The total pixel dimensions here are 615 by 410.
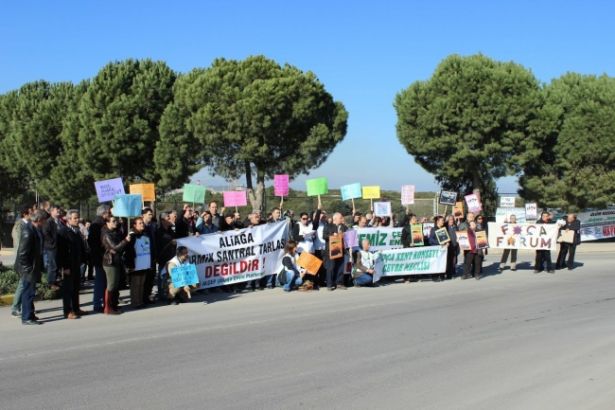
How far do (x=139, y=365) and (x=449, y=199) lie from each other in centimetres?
2352

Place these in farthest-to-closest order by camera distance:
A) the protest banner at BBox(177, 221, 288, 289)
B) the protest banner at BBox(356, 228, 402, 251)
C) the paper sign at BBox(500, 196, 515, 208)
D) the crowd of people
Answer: the paper sign at BBox(500, 196, 515, 208) → the protest banner at BBox(356, 228, 402, 251) → the protest banner at BBox(177, 221, 288, 289) → the crowd of people

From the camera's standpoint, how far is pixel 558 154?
36812 mm

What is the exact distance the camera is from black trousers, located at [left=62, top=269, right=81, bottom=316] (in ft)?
38.0

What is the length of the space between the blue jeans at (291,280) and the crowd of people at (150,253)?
0.9 inches

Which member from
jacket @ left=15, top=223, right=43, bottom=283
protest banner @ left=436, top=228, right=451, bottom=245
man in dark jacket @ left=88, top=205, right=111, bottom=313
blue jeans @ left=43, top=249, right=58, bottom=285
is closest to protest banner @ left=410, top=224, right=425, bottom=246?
protest banner @ left=436, top=228, right=451, bottom=245

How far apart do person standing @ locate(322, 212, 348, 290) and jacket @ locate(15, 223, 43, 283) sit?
6.77 metres

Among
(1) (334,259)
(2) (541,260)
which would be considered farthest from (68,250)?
(2) (541,260)

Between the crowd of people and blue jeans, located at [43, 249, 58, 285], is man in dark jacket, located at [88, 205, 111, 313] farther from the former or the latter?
blue jeans, located at [43, 249, 58, 285]

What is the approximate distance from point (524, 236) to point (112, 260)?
12714 mm

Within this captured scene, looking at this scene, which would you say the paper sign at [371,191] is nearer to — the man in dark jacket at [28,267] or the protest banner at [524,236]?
the protest banner at [524,236]

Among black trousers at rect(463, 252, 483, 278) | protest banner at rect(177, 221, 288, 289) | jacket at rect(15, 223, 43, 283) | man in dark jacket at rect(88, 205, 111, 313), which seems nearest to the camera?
jacket at rect(15, 223, 43, 283)

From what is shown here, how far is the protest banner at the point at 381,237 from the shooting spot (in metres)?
17.9

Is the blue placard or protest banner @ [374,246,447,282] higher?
the blue placard

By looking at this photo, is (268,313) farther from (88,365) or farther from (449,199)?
(449,199)
